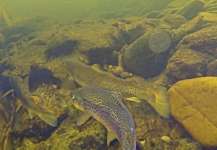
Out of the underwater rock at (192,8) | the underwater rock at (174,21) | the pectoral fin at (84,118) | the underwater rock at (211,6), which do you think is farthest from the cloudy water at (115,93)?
the underwater rock at (192,8)

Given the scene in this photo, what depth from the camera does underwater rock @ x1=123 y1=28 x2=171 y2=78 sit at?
5.59 metres

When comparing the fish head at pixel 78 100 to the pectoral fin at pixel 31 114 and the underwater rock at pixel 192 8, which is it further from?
the underwater rock at pixel 192 8

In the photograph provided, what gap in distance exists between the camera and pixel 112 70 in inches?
233

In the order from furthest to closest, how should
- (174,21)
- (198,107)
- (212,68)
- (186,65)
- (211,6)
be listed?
(211,6) → (174,21) → (186,65) → (212,68) → (198,107)

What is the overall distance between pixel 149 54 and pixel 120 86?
2.21 metres

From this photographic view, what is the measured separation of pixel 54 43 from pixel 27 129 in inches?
155

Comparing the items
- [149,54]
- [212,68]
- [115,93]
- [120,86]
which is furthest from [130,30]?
[115,93]

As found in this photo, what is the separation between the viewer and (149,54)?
18.5 ft

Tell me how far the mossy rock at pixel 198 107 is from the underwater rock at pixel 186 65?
94 cm

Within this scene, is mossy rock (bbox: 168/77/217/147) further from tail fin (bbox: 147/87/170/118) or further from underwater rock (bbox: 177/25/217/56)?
underwater rock (bbox: 177/25/217/56)

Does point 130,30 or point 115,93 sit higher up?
point 115,93

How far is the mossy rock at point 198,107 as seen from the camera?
351 cm

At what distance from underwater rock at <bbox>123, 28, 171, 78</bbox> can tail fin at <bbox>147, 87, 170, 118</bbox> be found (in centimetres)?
203

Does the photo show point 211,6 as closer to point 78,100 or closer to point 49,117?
point 78,100
